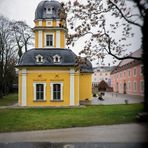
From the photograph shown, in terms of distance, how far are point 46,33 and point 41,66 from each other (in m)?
1.26

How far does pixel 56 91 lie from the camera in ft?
29.2

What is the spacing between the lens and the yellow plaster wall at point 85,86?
401 inches

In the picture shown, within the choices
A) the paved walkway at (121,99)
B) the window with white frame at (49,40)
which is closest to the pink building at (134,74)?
the paved walkway at (121,99)

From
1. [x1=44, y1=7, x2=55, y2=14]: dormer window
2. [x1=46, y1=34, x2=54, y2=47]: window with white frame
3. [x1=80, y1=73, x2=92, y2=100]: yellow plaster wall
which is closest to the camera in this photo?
[x1=44, y1=7, x2=55, y2=14]: dormer window

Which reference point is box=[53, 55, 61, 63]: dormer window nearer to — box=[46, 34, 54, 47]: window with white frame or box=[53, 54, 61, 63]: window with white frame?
box=[53, 54, 61, 63]: window with white frame

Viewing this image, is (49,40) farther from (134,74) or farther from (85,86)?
(134,74)

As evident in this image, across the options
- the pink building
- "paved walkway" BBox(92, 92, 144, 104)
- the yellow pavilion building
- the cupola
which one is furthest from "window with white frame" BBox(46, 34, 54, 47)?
the pink building

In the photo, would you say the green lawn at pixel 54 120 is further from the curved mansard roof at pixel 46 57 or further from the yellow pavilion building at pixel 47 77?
the curved mansard roof at pixel 46 57

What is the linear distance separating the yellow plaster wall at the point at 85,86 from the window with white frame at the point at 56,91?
1.46 meters

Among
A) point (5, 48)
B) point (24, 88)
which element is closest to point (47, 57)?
point (24, 88)

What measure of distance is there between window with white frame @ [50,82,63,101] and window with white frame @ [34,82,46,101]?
27 cm

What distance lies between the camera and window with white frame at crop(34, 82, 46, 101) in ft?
28.9

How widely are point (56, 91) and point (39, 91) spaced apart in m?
0.55

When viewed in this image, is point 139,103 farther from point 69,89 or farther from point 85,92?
point 85,92
